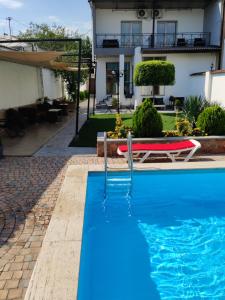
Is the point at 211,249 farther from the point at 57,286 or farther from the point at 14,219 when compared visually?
the point at 14,219

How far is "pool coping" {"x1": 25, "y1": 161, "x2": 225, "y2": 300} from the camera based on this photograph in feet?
8.89

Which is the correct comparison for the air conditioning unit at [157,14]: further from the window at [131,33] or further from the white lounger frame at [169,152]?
the white lounger frame at [169,152]

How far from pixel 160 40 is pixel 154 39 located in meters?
0.63

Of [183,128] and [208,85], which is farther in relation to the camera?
[208,85]

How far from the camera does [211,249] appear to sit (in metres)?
4.53

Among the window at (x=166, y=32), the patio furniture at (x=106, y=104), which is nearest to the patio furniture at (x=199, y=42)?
the window at (x=166, y=32)

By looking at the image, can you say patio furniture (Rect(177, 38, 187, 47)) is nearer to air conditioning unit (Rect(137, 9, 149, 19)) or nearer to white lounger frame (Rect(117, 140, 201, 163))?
air conditioning unit (Rect(137, 9, 149, 19))

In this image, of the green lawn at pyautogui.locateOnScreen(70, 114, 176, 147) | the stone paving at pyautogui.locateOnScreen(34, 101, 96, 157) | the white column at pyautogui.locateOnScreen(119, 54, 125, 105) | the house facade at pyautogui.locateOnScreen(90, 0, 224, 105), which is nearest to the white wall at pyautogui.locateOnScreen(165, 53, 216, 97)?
the house facade at pyautogui.locateOnScreen(90, 0, 224, 105)

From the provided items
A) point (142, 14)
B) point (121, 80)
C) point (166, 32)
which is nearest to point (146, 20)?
point (142, 14)

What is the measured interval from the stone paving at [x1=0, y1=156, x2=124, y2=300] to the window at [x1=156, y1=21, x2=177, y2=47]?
1832 centimetres

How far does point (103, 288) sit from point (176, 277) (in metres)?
0.98

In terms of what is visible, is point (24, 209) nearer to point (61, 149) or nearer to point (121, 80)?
point (61, 149)

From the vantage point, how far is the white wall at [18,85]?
13.4 m

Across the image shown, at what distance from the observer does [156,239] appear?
473 cm
